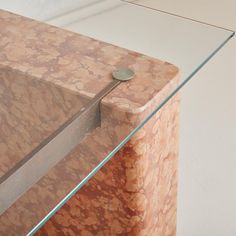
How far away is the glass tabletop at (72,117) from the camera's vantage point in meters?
0.76

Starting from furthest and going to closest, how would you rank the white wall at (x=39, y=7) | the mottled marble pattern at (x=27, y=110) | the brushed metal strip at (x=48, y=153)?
the white wall at (x=39, y=7), the mottled marble pattern at (x=27, y=110), the brushed metal strip at (x=48, y=153)

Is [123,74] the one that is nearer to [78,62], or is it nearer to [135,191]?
[78,62]

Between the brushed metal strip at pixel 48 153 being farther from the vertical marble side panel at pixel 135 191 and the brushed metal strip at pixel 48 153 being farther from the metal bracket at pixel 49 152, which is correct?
the vertical marble side panel at pixel 135 191

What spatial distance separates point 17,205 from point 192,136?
1.19 metres

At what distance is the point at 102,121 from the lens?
891 mm

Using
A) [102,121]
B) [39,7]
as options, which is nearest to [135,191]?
[102,121]

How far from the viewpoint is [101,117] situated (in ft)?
2.92

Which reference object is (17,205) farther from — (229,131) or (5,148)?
(229,131)

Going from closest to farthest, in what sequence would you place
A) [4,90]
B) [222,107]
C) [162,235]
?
[4,90] → [162,235] → [222,107]

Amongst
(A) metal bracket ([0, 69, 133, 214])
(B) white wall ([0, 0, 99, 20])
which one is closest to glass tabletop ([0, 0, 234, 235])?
(A) metal bracket ([0, 69, 133, 214])

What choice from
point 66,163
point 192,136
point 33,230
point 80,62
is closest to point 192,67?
point 80,62

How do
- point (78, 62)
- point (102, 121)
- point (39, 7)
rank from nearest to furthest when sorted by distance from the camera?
point (102, 121) → point (78, 62) → point (39, 7)

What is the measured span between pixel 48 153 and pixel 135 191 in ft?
1.06

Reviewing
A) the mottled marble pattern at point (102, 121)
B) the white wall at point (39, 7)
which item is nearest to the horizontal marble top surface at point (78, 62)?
the mottled marble pattern at point (102, 121)
